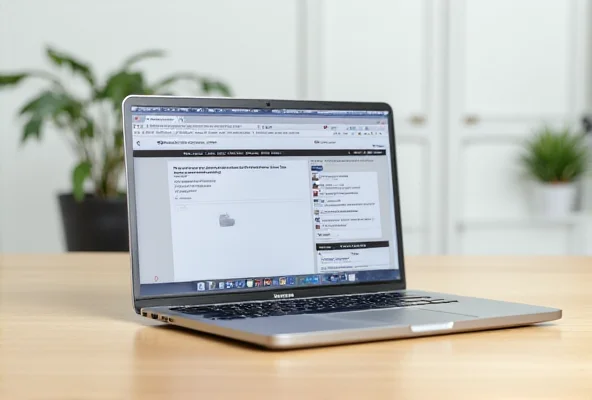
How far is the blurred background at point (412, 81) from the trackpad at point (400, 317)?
10.0 ft

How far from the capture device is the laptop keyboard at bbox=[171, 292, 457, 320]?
2.76ft

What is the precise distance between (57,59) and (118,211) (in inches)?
23.4

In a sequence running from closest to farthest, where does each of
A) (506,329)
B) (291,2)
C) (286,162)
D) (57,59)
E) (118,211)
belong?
(506,329) < (286,162) < (118,211) < (57,59) < (291,2)

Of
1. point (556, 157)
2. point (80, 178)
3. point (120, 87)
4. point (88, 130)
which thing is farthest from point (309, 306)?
point (556, 157)

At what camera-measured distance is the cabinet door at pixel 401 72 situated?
401cm

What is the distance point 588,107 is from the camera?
4.21 metres

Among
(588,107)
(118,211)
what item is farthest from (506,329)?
(588,107)

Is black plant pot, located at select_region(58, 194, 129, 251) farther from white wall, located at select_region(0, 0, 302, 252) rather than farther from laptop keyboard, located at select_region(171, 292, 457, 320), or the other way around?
laptop keyboard, located at select_region(171, 292, 457, 320)

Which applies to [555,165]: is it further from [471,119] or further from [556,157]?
[471,119]

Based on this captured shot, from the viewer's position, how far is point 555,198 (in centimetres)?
404

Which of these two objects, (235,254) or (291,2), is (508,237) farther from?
(235,254)

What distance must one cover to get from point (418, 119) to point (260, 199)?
3.17 metres

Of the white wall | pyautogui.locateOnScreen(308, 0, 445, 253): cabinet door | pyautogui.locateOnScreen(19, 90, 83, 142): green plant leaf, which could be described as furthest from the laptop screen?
pyautogui.locateOnScreen(308, 0, 445, 253): cabinet door

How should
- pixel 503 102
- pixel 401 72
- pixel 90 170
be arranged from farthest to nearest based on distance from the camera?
pixel 503 102, pixel 401 72, pixel 90 170
